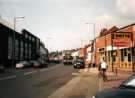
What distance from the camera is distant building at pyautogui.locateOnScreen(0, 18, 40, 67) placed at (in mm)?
91688

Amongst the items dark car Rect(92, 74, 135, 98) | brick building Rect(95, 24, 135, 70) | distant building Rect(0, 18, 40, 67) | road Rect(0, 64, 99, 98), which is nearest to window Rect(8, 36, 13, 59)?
distant building Rect(0, 18, 40, 67)

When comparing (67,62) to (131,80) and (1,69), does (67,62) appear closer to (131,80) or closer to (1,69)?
(1,69)

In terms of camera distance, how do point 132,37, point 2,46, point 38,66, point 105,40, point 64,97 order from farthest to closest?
point 2,46, point 38,66, point 105,40, point 132,37, point 64,97

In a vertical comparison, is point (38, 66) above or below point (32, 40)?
below

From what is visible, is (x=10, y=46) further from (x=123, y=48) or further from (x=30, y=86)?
(x=30, y=86)

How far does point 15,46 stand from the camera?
360 feet

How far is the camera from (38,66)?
82000mm

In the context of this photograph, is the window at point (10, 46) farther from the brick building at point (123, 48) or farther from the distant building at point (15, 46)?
the brick building at point (123, 48)

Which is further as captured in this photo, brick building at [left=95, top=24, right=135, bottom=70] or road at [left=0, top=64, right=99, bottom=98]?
brick building at [left=95, top=24, right=135, bottom=70]

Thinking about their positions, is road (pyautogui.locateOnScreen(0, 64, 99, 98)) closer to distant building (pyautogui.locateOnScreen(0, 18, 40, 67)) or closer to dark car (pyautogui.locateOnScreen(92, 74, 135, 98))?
dark car (pyautogui.locateOnScreen(92, 74, 135, 98))

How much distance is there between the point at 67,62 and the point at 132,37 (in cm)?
6353

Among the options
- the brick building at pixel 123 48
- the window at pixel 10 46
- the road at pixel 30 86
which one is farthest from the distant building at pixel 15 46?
the road at pixel 30 86

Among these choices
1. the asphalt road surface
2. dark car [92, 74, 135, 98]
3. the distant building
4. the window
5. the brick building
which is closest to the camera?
dark car [92, 74, 135, 98]

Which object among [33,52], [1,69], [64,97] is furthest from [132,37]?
[33,52]
